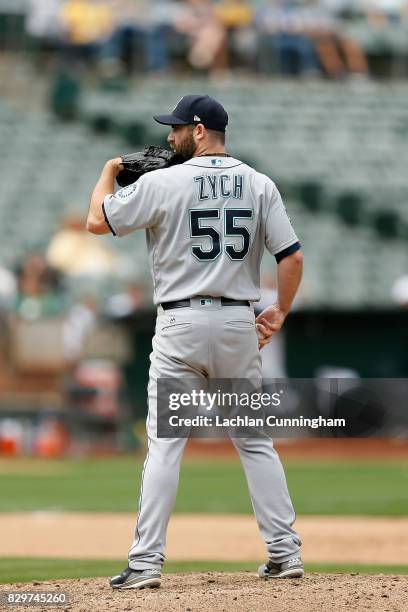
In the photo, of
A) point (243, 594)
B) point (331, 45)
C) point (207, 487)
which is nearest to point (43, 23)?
point (331, 45)

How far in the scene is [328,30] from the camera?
62.6 feet

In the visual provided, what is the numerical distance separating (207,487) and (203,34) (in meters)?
9.57

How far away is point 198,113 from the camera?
15.7ft

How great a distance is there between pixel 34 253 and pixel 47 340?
1.26m

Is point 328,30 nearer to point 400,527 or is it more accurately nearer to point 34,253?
point 34,253

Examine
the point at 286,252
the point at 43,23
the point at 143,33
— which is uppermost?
the point at 43,23

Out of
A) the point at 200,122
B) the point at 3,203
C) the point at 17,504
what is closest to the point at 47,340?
the point at 3,203

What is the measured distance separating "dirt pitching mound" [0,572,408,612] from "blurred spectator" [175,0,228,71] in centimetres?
1453

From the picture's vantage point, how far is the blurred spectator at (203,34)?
61.6ft

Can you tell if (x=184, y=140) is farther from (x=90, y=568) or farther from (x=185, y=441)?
(x=90, y=568)

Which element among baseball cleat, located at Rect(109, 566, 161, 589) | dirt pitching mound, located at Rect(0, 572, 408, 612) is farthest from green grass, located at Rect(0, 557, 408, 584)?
baseball cleat, located at Rect(109, 566, 161, 589)

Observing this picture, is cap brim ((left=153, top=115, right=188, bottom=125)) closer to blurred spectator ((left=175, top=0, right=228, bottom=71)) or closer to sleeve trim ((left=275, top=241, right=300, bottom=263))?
sleeve trim ((left=275, top=241, right=300, bottom=263))

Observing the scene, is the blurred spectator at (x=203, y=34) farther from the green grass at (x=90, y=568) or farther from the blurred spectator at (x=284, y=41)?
the green grass at (x=90, y=568)

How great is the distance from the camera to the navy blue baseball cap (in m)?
4.79
